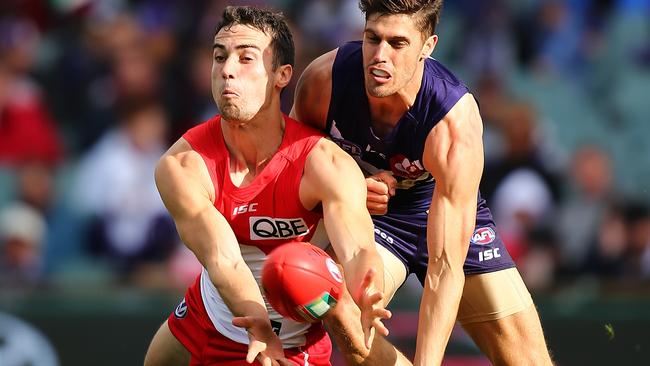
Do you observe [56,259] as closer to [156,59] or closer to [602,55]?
[156,59]

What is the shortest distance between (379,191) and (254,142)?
787mm

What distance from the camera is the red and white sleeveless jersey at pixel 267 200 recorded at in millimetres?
6352

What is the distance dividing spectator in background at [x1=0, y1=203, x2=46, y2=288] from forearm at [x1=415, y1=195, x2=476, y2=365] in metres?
4.66

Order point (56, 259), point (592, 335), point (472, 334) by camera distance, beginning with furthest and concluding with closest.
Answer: point (56, 259) < point (592, 335) < point (472, 334)

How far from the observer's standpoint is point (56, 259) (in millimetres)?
10602

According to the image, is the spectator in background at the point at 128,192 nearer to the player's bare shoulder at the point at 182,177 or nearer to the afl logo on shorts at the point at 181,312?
the afl logo on shorts at the point at 181,312

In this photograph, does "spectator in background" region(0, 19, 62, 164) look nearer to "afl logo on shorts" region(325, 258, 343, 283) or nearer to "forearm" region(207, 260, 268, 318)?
"forearm" region(207, 260, 268, 318)

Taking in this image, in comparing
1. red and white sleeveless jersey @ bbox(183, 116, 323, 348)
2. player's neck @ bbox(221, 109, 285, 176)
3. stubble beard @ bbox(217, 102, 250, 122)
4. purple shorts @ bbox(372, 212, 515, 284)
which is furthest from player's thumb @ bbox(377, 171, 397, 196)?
stubble beard @ bbox(217, 102, 250, 122)

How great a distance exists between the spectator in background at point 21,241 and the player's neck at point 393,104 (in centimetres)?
450

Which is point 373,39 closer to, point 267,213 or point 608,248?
point 267,213

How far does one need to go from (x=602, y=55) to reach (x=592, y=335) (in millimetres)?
2927

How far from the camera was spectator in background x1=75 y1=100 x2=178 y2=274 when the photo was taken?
33.7ft

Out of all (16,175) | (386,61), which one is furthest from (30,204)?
(386,61)

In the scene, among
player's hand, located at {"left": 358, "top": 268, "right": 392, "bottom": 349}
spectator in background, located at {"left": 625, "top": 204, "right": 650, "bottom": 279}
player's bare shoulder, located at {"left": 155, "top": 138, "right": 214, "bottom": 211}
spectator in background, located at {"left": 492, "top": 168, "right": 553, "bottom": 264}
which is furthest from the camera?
spectator in background, located at {"left": 492, "top": 168, "right": 553, "bottom": 264}
